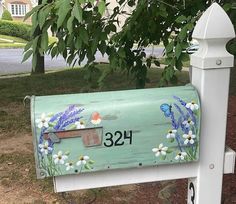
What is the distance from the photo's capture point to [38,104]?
1.47m

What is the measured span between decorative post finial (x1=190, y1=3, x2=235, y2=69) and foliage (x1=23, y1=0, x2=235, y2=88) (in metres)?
0.29

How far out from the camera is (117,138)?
1499 millimetres

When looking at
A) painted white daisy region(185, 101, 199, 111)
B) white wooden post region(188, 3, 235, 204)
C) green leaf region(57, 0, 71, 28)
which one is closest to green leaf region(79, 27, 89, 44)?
green leaf region(57, 0, 71, 28)

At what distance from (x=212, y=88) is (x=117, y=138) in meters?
0.43

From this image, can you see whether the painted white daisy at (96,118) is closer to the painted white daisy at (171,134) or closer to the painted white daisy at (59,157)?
the painted white daisy at (59,157)

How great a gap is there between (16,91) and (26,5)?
40710mm

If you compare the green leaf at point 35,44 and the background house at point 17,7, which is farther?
the background house at point 17,7

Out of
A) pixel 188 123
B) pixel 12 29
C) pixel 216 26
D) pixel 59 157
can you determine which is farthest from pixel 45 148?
pixel 12 29

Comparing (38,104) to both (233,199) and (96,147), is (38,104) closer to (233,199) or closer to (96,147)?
(96,147)

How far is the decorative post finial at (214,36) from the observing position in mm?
1565

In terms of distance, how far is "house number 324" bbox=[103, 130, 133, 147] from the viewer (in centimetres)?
149

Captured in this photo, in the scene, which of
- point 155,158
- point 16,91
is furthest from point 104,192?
point 16,91

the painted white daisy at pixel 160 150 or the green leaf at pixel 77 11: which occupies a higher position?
the green leaf at pixel 77 11

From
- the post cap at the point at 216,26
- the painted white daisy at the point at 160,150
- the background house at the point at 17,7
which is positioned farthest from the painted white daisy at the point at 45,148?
the background house at the point at 17,7
